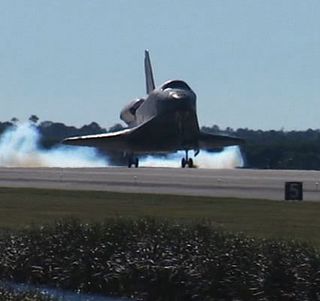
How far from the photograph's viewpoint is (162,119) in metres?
81.8

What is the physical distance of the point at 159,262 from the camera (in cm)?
1967

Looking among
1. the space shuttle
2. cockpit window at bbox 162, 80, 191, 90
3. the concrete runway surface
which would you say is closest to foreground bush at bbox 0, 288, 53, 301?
the concrete runway surface

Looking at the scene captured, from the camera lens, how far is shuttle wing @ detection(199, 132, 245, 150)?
279 ft

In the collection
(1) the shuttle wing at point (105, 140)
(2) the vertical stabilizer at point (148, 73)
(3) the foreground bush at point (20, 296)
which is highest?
(2) the vertical stabilizer at point (148, 73)

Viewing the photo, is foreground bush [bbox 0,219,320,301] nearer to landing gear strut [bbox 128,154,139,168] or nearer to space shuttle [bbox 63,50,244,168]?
space shuttle [bbox 63,50,244,168]

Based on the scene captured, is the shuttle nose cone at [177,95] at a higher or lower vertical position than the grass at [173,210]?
higher

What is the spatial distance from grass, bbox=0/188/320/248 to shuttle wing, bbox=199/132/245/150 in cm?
4235

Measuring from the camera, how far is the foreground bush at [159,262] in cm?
1809

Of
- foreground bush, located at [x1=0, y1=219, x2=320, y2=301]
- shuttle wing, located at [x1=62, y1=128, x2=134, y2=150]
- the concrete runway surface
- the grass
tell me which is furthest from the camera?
shuttle wing, located at [x1=62, y1=128, x2=134, y2=150]

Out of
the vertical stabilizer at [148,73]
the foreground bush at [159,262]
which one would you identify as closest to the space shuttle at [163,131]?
the vertical stabilizer at [148,73]

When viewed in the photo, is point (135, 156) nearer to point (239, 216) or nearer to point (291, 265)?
point (239, 216)

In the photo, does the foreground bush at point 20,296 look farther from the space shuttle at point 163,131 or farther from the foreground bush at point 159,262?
the space shuttle at point 163,131

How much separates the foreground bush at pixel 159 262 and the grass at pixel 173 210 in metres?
3.84

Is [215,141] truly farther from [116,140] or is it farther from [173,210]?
[173,210]
